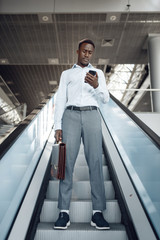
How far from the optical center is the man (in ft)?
6.88

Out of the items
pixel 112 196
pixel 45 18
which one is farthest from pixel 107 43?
pixel 112 196

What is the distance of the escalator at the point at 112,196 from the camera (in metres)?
1.84

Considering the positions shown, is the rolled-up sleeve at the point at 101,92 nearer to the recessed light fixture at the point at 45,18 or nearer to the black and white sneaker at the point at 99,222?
the black and white sneaker at the point at 99,222

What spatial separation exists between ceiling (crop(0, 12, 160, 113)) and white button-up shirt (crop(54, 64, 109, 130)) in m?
6.84

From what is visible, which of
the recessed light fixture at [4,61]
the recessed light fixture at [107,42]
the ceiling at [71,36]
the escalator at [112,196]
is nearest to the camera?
the escalator at [112,196]

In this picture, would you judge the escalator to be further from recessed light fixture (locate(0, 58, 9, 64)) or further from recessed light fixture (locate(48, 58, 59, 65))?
recessed light fixture (locate(0, 58, 9, 64))

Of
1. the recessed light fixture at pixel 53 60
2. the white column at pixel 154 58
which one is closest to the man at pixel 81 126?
the white column at pixel 154 58

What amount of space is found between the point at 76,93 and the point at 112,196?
1343mm

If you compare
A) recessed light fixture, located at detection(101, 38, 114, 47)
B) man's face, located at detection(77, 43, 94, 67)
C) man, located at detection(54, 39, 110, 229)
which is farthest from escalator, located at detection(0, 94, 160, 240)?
recessed light fixture, located at detection(101, 38, 114, 47)

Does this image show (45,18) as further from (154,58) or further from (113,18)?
(154,58)

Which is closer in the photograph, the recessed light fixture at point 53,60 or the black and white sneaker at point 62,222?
the black and white sneaker at point 62,222

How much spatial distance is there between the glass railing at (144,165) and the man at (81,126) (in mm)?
375

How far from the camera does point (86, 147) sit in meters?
2.23

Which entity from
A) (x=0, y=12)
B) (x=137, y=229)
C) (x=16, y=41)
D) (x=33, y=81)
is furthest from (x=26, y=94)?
(x=137, y=229)
